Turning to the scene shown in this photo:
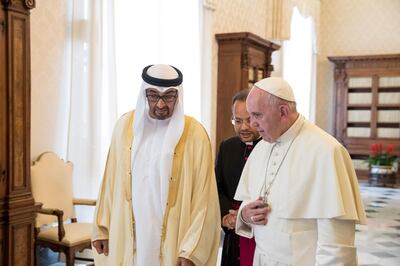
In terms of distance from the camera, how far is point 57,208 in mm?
4289

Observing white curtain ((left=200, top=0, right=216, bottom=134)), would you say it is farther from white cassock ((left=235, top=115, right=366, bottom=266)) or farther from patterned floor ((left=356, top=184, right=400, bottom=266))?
white cassock ((left=235, top=115, right=366, bottom=266))

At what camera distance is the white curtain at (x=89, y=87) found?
14.9 feet

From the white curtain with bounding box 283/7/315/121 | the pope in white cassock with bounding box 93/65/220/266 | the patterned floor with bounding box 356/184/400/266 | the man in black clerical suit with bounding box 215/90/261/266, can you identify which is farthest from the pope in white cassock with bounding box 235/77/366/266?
the white curtain with bounding box 283/7/315/121

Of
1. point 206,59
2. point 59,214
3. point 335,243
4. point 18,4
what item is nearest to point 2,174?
point 59,214

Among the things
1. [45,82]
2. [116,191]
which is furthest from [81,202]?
[116,191]

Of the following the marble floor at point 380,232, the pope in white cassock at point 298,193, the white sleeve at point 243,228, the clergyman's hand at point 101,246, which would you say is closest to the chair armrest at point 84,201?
the marble floor at point 380,232

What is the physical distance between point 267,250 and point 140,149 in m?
0.81

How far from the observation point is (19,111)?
338cm

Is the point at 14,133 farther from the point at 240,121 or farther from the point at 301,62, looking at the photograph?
the point at 301,62

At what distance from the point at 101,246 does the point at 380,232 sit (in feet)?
16.9

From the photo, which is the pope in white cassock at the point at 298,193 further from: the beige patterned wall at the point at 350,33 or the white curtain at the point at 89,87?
the beige patterned wall at the point at 350,33

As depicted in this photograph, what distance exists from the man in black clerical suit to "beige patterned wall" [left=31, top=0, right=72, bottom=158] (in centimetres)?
216

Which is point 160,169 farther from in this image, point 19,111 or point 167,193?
point 19,111

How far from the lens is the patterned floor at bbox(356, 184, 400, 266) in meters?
5.42
